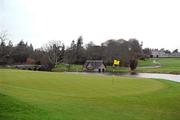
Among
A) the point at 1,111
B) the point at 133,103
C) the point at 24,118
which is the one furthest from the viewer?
the point at 133,103

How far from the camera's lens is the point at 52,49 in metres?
107

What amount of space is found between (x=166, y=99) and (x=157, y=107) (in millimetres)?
3355

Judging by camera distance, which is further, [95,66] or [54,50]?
[54,50]

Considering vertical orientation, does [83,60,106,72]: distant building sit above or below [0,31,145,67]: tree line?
below

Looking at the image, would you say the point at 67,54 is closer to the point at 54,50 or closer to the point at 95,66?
the point at 54,50

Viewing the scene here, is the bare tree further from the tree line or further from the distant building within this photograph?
the distant building

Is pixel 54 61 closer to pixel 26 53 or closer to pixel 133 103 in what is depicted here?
pixel 26 53

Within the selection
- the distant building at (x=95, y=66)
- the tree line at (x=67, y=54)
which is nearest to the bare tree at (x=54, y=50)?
the tree line at (x=67, y=54)

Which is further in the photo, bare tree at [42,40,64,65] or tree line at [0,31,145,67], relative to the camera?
bare tree at [42,40,64,65]

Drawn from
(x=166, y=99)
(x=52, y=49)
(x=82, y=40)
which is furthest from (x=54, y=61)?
(x=166, y=99)

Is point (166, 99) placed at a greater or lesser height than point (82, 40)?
lesser

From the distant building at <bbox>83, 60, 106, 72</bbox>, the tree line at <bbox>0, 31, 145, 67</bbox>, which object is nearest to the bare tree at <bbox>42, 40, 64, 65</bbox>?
the tree line at <bbox>0, 31, 145, 67</bbox>

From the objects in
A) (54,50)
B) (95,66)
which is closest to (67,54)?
(54,50)

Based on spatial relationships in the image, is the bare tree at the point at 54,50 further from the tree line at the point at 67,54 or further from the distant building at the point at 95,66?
the distant building at the point at 95,66
